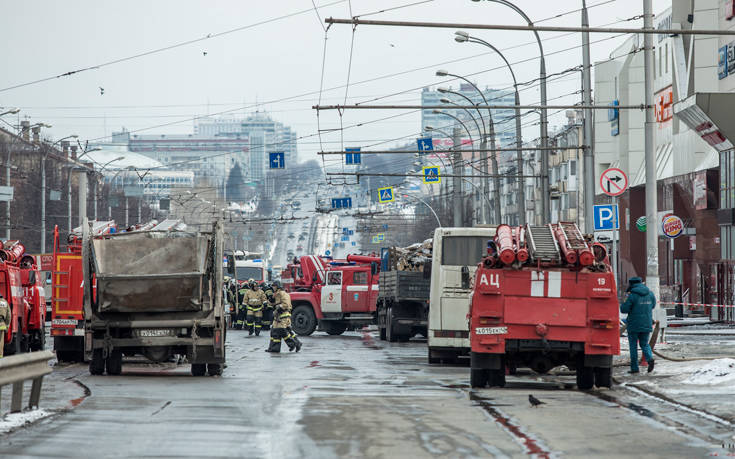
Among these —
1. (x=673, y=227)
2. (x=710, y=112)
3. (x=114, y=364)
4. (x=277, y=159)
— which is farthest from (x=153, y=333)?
(x=277, y=159)

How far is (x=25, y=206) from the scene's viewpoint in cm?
7362

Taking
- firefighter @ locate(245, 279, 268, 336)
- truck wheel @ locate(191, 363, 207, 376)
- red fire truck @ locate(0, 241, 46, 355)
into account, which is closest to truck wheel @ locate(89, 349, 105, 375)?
truck wheel @ locate(191, 363, 207, 376)

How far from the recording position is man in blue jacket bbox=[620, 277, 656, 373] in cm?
1912

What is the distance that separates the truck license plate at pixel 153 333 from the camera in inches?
787

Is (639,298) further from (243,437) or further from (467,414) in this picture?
(243,437)

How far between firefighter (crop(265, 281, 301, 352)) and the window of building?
1121 cm

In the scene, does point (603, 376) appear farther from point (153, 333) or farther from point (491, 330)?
point (153, 333)

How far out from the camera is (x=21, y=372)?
1226 cm

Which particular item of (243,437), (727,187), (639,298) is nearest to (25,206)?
(727,187)

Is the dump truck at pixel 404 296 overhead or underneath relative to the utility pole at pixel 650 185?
underneath

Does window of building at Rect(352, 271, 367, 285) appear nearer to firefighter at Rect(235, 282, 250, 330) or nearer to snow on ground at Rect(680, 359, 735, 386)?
firefighter at Rect(235, 282, 250, 330)

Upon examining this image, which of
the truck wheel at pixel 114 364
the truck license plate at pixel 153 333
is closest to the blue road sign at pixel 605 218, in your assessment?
the truck license plate at pixel 153 333

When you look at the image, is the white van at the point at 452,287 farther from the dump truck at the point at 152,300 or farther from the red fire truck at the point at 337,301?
the red fire truck at the point at 337,301

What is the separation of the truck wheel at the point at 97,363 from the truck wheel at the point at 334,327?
62.6 feet
